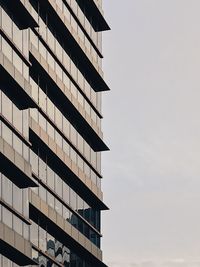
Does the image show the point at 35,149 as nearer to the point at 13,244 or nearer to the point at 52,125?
the point at 52,125

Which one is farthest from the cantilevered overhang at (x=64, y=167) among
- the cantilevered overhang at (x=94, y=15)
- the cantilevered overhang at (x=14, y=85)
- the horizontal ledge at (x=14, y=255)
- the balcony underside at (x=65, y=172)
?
the cantilevered overhang at (x=94, y=15)

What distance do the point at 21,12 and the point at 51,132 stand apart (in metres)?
12.3

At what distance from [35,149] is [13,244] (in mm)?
12093

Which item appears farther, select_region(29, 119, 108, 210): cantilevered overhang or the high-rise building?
select_region(29, 119, 108, 210): cantilevered overhang

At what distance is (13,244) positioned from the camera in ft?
246

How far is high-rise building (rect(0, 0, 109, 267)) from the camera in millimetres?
76875

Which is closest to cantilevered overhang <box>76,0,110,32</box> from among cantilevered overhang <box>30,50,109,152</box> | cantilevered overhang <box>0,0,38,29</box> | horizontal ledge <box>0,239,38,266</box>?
cantilevered overhang <box>30,50,109,152</box>

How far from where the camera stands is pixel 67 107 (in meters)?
94.1

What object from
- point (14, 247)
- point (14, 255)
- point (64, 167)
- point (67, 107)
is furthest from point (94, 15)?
point (14, 247)

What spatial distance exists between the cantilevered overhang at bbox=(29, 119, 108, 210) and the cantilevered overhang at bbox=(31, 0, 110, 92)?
9.25 metres

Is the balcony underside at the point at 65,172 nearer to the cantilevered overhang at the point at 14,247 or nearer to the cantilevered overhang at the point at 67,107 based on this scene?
the cantilevered overhang at the point at 67,107

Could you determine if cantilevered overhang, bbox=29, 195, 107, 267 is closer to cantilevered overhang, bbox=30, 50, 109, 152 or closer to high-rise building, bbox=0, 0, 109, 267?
high-rise building, bbox=0, 0, 109, 267

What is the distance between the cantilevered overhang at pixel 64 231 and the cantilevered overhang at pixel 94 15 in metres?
19.5

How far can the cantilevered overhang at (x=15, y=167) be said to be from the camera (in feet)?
246
